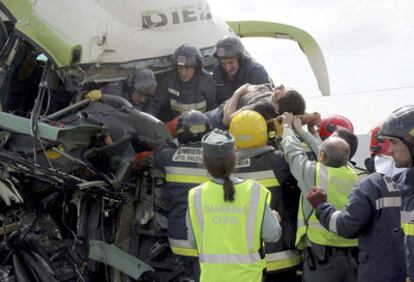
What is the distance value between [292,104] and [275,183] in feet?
2.11

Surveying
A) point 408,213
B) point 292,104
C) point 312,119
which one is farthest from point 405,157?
point 312,119

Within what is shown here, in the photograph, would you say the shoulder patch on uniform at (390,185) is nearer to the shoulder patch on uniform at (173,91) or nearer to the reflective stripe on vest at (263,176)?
the reflective stripe on vest at (263,176)

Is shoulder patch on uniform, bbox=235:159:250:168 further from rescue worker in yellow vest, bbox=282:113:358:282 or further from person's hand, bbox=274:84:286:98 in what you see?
person's hand, bbox=274:84:286:98

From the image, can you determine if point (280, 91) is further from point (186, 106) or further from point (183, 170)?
point (186, 106)

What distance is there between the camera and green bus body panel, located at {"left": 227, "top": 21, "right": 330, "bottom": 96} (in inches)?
350

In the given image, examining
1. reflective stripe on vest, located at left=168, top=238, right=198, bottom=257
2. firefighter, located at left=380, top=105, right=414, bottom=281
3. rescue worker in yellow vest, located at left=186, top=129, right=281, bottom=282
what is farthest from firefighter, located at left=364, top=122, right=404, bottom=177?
reflective stripe on vest, located at left=168, top=238, right=198, bottom=257

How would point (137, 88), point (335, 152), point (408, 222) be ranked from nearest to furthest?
point (408, 222) < point (335, 152) < point (137, 88)

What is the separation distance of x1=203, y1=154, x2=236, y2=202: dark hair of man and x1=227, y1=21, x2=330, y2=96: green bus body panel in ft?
17.3

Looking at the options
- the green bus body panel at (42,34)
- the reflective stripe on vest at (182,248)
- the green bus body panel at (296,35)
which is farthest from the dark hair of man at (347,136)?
the green bus body panel at (296,35)

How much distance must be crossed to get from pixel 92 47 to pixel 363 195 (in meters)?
3.11

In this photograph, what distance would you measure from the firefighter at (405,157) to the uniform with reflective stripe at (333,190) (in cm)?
87

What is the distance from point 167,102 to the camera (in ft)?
21.9

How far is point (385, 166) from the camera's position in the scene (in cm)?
455

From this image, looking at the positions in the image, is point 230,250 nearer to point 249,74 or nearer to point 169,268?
point 169,268
